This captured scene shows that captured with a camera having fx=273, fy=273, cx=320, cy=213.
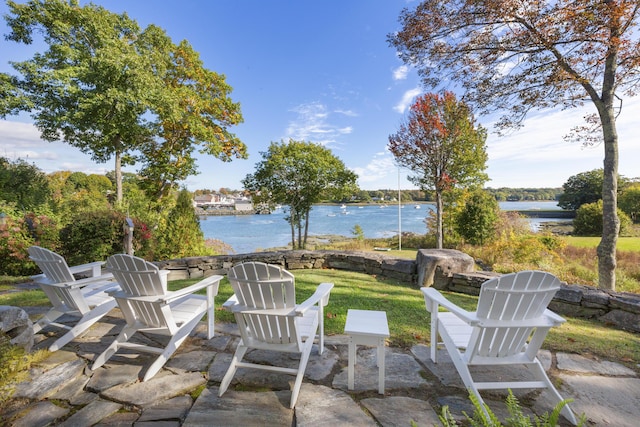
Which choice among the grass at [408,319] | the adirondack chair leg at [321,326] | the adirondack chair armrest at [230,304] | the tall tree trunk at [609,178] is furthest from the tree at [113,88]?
the tall tree trunk at [609,178]

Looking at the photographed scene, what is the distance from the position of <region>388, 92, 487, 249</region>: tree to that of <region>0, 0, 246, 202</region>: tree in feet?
25.3

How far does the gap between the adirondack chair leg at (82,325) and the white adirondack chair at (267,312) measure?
5.09ft

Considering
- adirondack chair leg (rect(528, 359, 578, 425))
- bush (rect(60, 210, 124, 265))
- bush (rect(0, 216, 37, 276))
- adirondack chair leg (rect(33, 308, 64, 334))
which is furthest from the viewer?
bush (rect(60, 210, 124, 265))

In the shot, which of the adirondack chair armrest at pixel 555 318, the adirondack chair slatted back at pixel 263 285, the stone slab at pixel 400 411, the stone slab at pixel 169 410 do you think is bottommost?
the stone slab at pixel 400 411

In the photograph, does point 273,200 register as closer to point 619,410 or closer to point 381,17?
point 381,17

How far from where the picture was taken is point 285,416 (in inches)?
65.7

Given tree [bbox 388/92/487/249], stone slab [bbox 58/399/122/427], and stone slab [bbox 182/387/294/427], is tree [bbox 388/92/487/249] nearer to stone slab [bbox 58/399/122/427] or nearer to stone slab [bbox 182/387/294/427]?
stone slab [bbox 182/387/294/427]

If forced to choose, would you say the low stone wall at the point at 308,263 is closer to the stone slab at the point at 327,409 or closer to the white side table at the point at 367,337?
the white side table at the point at 367,337

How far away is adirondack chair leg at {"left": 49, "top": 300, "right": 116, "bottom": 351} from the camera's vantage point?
2.44 m

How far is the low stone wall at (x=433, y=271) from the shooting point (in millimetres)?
3379

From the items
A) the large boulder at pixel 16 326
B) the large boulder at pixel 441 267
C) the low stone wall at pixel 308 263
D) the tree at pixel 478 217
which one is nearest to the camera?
the large boulder at pixel 16 326

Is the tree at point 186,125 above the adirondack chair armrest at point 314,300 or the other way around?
above

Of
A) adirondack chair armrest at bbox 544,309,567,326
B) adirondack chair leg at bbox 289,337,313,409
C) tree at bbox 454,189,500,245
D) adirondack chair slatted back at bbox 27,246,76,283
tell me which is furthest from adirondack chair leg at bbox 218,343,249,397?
tree at bbox 454,189,500,245

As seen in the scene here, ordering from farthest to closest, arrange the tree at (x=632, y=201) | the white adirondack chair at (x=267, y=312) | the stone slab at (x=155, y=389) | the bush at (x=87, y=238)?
the tree at (x=632, y=201) → the bush at (x=87, y=238) → the white adirondack chair at (x=267, y=312) → the stone slab at (x=155, y=389)
